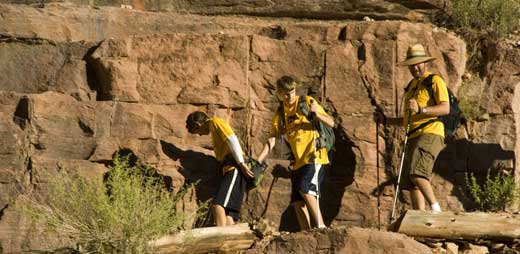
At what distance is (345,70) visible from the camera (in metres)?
14.5

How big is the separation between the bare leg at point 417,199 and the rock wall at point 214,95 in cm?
108

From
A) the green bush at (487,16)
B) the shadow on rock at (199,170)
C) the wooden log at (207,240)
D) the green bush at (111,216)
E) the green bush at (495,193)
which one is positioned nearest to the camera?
the green bush at (111,216)

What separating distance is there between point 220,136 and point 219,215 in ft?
2.97

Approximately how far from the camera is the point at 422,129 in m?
12.9

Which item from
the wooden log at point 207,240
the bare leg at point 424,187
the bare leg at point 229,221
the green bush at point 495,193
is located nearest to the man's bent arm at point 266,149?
the bare leg at point 229,221

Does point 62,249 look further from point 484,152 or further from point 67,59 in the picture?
point 484,152

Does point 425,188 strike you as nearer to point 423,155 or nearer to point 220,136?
point 423,155

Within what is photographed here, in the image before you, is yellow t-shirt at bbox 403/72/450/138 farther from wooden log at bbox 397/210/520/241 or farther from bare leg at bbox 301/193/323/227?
bare leg at bbox 301/193/323/227

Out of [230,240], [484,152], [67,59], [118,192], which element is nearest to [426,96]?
[484,152]

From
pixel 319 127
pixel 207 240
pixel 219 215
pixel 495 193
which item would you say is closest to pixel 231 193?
pixel 219 215

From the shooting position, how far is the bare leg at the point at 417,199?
42.1 feet

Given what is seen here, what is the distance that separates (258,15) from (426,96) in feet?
12.8

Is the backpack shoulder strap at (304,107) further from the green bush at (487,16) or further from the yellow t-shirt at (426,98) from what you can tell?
the green bush at (487,16)

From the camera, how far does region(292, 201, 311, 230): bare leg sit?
1296cm
